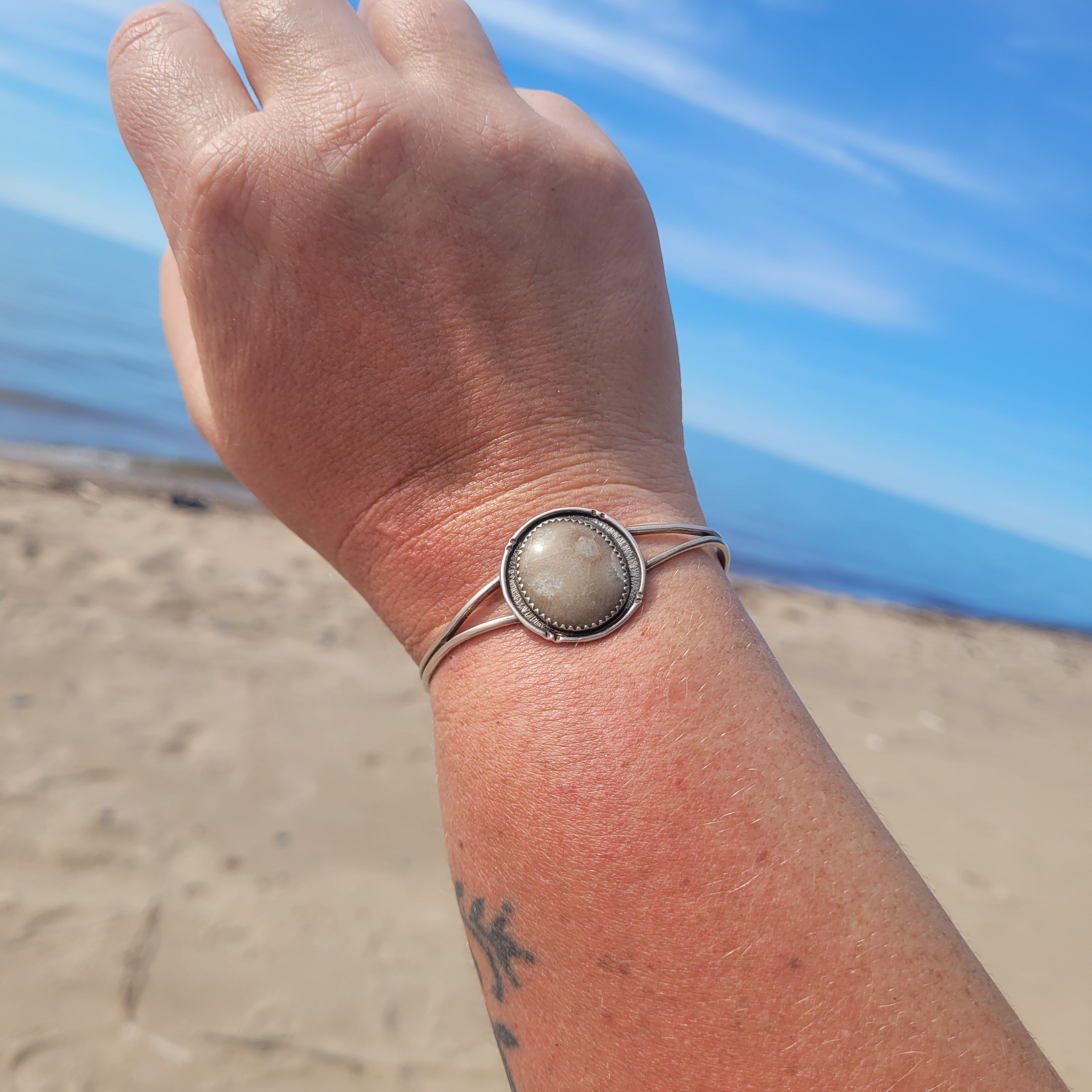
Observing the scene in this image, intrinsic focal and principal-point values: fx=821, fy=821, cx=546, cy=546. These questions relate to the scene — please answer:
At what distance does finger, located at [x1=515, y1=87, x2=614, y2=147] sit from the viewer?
1.07 meters

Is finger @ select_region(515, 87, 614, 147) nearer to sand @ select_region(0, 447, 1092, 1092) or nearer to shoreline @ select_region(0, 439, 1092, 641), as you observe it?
sand @ select_region(0, 447, 1092, 1092)

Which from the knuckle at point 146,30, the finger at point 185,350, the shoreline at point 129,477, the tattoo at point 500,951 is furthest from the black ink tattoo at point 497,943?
the shoreline at point 129,477

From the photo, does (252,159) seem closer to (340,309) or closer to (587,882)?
(340,309)

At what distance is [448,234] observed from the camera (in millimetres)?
964

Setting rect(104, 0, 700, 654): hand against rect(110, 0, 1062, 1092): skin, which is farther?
rect(104, 0, 700, 654): hand

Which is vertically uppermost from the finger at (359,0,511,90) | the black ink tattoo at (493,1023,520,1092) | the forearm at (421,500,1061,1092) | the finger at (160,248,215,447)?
the finger at (359,0,511,90)

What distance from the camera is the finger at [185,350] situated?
1195 millimetres

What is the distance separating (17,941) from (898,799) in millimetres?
5104

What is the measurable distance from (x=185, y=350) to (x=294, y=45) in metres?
0.47

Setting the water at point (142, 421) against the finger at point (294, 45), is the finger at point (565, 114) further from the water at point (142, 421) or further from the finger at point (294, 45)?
the water at point (142, 421)

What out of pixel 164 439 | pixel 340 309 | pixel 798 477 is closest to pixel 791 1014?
pixel 340 309

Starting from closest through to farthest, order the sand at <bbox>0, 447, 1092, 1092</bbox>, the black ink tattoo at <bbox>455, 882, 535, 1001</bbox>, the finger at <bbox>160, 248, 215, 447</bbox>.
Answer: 1. the black ink tattoo at <bbox>455, 882, 535, 1001</bbox>
2. the finger at <bbox>160, 248, 215, 447</bbox>
3. the sand at <bbox>0, 447, 1092, 1092</bbox>

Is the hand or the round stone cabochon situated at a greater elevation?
the hand

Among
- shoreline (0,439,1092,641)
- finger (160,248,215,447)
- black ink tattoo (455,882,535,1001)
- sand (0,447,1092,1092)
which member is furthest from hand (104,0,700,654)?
shoreline (0,439,1092,641)
